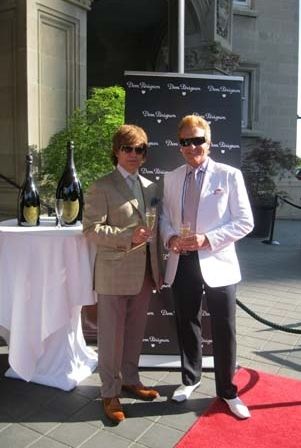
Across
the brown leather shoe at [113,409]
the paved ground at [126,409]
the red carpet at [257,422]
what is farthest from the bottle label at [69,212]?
the red carpet at [257,422]

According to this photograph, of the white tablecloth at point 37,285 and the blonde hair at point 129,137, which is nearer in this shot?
the blonde hair at point 129,137

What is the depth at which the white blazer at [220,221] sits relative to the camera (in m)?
3.21

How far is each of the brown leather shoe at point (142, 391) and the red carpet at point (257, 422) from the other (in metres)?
0.41

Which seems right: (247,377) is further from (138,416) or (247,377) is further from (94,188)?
(94,188)

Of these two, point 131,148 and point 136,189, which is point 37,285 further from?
point 131,148

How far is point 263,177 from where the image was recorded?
1251 cm

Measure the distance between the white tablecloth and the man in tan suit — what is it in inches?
12.0

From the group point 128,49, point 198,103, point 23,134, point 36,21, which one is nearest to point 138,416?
point 198,103

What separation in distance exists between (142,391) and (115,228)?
4.16 ft

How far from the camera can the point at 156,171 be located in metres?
4.02

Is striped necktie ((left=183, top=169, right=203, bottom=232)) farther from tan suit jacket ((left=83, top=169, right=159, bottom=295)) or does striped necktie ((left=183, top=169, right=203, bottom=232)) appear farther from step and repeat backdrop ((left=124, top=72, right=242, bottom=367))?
step and repeat backdrop ((left=124, top=72, right=242, bottom=367))

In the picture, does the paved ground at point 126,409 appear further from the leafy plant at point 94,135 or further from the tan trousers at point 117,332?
the leafy plant at point 94,135

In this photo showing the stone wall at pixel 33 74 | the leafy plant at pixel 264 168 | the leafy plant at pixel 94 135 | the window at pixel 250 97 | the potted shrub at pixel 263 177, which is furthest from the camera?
the window at pixel 250 97

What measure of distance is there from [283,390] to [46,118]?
5393 millimetres
